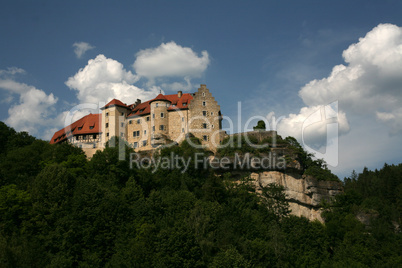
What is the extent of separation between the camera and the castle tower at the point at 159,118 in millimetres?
63625

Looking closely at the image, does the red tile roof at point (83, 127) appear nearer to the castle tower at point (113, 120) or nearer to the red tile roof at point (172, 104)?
the castle tower at point (113, 120)

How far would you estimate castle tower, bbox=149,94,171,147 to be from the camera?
2505 inches

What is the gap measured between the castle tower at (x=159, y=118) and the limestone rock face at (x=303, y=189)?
54.3ft

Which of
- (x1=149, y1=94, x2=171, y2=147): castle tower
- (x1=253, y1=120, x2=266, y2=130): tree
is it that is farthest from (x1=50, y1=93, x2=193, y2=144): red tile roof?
(x1=253, y1=120, x2=266, y2=130): tree

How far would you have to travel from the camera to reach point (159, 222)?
41250mm

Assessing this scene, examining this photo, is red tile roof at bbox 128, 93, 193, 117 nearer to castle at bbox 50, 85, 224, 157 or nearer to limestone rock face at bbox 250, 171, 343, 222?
castle at bbox 50, 85, 224, 157

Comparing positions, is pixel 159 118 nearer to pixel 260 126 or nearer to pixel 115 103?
pixel 115 103

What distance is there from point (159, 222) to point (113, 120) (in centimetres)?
3196

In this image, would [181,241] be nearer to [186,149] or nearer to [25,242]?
[25,242]

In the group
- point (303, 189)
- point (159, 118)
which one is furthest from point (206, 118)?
point (303, 189)

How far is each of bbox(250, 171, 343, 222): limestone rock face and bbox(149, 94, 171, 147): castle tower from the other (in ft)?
54.3

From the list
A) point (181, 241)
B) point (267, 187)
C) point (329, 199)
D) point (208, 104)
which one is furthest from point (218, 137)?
point (181, 241)

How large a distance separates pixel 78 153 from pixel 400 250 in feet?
157

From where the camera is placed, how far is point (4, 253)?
34.0 m
